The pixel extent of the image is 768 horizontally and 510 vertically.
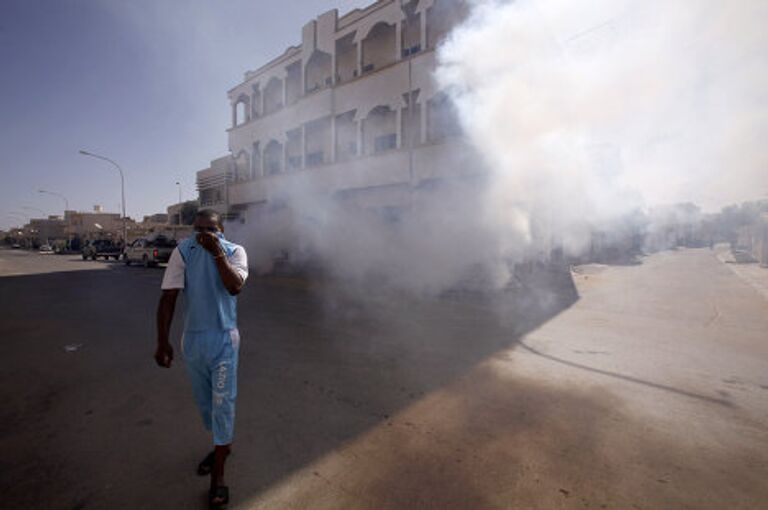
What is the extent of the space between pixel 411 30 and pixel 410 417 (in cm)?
1453

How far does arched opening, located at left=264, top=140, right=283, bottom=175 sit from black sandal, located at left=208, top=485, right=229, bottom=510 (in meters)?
19.7

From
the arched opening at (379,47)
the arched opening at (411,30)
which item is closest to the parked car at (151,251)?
the arched opening at (379,47)

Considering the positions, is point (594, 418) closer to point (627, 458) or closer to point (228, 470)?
point (627, 458)

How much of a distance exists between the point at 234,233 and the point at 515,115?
12.4 m

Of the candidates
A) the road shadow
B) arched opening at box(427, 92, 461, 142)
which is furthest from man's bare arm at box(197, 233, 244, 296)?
arched opening at box(427, 92, 461, 142)

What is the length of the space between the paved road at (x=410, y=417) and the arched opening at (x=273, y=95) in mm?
17132

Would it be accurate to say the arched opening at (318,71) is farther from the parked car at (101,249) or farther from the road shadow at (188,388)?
the parked car at (101,249)

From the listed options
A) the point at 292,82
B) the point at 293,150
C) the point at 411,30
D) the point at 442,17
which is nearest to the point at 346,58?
the point at 292,82

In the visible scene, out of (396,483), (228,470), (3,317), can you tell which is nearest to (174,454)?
(228,470)

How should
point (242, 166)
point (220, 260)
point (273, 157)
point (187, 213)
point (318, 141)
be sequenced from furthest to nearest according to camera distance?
point (187, 213), point (242, 166), point (273, 157), point (318, 141), point (220, 260)

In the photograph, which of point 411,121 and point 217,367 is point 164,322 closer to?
point 217,367

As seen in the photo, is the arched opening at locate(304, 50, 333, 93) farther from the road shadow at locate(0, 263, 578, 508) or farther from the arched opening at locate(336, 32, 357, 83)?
the road shadow at locate(0, 263, 578, 508)

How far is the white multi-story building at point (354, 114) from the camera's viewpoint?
41.7ft

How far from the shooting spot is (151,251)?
59.3 feet
